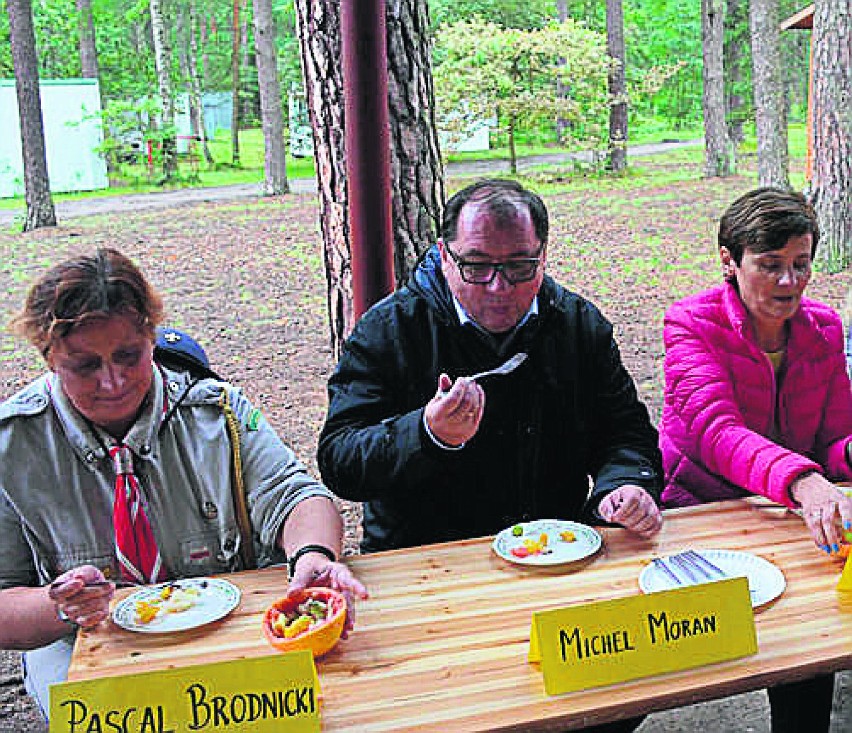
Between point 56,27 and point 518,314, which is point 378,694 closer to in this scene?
point 518,314

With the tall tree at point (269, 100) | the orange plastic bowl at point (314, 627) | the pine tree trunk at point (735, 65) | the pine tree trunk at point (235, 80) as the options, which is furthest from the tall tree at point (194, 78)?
the pine tree trunk at point (735, 65)

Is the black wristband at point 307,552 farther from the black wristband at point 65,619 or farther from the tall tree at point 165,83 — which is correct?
the tall tree at point 165,83

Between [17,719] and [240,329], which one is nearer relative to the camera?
[17,719]

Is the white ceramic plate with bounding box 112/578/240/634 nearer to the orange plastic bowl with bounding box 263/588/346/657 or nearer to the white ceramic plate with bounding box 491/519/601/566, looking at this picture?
the orange plastic bowl with bounding box 263/588/346/657

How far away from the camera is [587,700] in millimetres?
1002

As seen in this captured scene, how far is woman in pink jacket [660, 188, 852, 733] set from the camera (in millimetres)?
1653

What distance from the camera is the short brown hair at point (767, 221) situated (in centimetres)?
166

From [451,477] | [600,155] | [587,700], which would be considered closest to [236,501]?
[451,477]

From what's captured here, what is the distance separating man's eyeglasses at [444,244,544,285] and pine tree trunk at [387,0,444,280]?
90 cm

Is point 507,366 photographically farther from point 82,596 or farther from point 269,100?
point 269,100

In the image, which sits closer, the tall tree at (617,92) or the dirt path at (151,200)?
the dirt path at (151,200)

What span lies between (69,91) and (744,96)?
4456 millimetres

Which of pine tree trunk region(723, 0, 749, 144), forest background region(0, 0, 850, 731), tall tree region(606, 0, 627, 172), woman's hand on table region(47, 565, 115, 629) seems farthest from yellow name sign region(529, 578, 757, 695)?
pine tree trunk region(723, 0, 749, 144)

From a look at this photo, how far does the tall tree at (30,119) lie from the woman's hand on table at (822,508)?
96.6 inches
